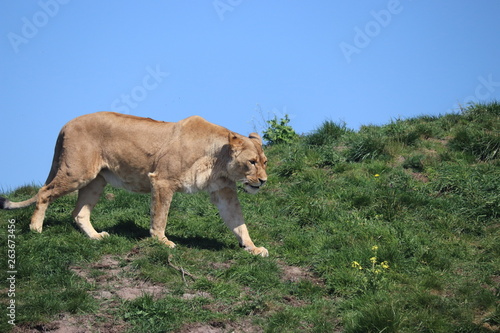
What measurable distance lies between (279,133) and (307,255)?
6044 mm

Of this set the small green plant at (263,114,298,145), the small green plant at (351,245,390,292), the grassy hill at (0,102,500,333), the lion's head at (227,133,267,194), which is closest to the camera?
the grassy hill at (0,102,500,333)

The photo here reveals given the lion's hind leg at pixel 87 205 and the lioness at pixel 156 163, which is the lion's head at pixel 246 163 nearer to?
the lioness at pixel 156 163

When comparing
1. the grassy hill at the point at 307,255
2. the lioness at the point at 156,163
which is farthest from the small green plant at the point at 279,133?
the lioness at the point at 156,163

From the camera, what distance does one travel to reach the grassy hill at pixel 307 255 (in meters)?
6.37

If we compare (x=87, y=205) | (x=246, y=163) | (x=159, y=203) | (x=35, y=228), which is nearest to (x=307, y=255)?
(x=246, y=163)

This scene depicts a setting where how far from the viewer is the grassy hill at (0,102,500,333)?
6.37m

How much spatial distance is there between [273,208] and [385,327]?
455 centimetres

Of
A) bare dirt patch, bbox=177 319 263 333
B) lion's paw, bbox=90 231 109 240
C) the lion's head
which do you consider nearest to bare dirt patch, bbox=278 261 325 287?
the lion's head

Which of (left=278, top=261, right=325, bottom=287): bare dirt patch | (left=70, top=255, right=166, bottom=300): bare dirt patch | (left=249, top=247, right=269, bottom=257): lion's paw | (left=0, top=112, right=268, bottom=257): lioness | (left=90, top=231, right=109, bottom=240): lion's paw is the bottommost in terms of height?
(left=70, top=255, right=166, bottom=300): bare dirt patch

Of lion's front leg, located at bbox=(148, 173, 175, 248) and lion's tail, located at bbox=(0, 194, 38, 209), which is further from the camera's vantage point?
lion's tail, located at bbox=(0, 194, 38, 209)

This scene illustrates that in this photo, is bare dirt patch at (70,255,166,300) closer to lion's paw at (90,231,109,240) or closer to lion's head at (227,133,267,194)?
lion's paw at (90,231,109,240)

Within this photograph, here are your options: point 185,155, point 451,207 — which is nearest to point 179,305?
point 185,155

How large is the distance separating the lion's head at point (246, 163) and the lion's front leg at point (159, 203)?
3.00ft

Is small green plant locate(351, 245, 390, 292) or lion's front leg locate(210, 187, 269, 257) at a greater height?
lion's front leg locate(210, 187, 269, 257)
